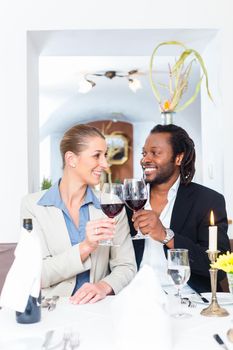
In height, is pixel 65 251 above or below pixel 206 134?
below

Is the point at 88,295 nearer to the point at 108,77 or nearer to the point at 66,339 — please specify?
the point at 66,339

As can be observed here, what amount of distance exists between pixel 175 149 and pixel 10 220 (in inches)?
39.8

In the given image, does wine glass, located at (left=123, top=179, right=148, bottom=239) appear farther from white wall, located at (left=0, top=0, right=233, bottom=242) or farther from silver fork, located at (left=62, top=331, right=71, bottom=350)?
white wall, located at (left=0, top=0, right=233, bottom=242)

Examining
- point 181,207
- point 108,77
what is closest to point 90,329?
point 181,207

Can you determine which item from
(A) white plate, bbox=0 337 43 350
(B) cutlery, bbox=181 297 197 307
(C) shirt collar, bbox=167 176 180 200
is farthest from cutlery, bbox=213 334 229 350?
(C) shirt collar, bbox=167 176 180 200

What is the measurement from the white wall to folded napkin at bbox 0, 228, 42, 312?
1425 millimetres

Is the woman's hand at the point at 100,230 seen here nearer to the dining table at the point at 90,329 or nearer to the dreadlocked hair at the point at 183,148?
the dining table at the point at 90,329

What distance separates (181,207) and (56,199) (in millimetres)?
620

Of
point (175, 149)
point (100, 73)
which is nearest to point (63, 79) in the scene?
point (100, 73)

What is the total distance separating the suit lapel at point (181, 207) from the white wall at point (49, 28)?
1.73ft

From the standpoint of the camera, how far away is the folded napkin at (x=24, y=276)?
137 centimetres

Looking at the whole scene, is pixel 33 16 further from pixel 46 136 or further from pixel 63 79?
pixel 46 136

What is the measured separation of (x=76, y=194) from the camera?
2.13m

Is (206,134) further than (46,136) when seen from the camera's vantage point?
No
